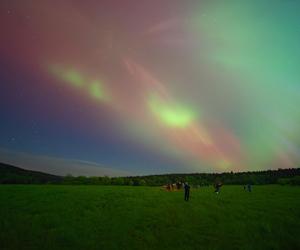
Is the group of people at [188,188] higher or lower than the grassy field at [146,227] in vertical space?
higher

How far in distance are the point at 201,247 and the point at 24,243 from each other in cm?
1214

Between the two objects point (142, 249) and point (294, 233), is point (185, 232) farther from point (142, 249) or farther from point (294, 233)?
point (294, 233)

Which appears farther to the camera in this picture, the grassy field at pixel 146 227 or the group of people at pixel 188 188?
the group of people at pixel 188 188

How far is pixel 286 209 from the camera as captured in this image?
37.4 m

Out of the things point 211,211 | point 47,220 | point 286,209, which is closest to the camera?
point 47,220

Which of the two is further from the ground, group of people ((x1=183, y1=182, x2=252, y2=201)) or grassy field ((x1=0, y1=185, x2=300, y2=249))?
group of people ((x1=183, y1=182, x2=252, y2=201))

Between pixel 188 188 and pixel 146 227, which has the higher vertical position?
pixel 188 188

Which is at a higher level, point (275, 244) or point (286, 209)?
point (286, 209)

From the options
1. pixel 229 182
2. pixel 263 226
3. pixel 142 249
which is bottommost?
pixel 142 249

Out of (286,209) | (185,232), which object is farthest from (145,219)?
(286,209)

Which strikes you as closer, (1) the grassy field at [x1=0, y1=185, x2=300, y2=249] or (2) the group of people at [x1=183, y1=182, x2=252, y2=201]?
(1) the grassy field at [x1=0, y1=185, x2=300, y2=249]

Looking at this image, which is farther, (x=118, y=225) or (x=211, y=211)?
(x=211, y=211)

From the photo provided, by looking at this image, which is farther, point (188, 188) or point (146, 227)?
point (188, 188)

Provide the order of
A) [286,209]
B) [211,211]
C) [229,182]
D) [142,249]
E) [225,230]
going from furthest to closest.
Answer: [229,182] → [286,209] → [211,211] → [225,230] → [142,249]
